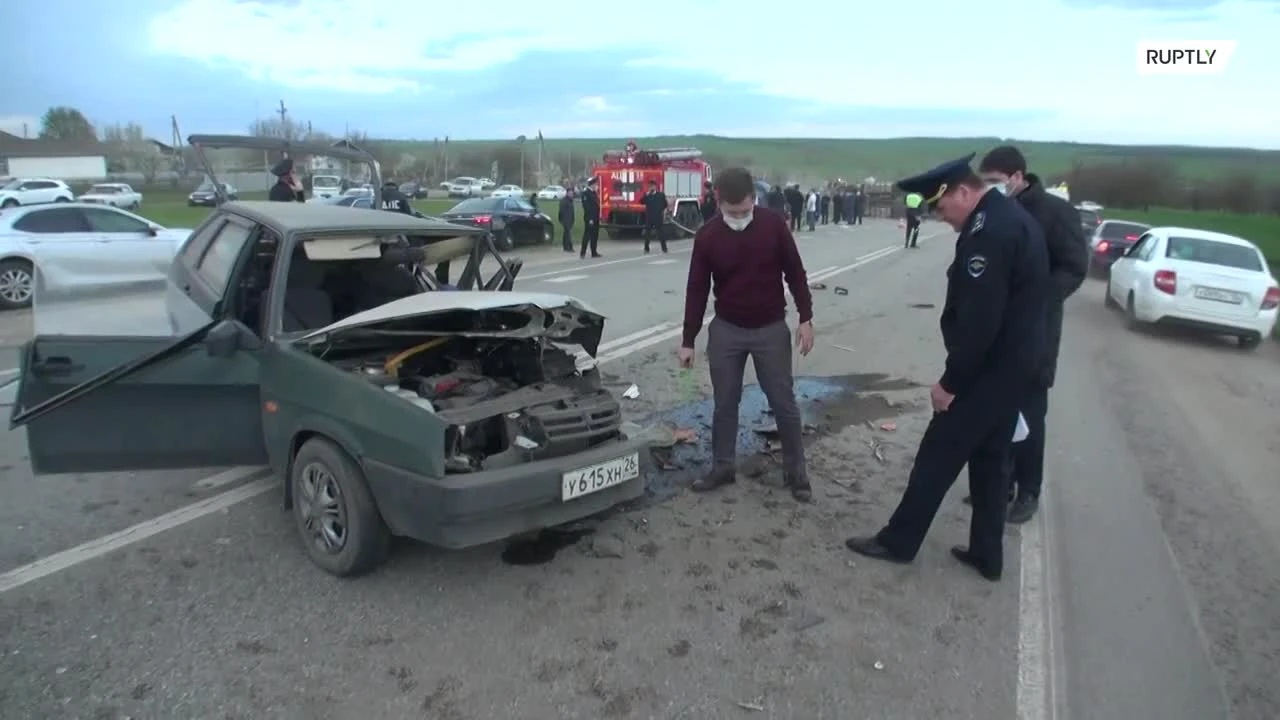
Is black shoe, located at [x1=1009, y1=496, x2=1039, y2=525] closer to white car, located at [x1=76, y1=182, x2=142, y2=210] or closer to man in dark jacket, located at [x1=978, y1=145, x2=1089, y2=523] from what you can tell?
man in dark jacket, located at [x1=978, y1=145, x2=1089, y2=523]

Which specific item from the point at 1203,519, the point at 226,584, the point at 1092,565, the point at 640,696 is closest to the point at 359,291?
the point at 226,584

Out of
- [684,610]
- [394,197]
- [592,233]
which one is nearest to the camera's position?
[684,610]

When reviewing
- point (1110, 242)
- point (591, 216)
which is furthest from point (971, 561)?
point (591, 216)

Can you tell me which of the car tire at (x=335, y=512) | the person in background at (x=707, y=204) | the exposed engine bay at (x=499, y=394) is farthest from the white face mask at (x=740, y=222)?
the person in background at (x=707, y=204)

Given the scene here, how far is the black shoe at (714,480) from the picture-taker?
5.06 m

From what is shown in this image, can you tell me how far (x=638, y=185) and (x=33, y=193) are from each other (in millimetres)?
27577

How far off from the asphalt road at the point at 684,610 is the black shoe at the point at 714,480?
0.09 m

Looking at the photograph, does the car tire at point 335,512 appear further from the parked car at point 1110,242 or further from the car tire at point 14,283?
the parked car at point 1110,242

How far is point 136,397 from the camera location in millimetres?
4125

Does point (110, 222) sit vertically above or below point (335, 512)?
above

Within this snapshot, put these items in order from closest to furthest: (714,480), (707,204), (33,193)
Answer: (714,480) < (707,204) < (33,193)

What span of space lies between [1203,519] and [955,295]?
2.40 meters

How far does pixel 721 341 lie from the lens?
16.2 ft

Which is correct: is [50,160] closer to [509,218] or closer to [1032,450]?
[509,218]
